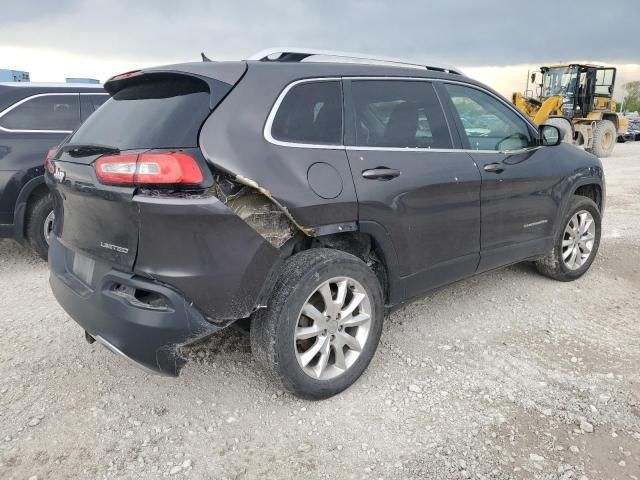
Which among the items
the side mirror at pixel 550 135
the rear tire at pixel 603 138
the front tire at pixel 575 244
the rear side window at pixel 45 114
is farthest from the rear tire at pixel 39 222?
the rear tire at pixel 603 138

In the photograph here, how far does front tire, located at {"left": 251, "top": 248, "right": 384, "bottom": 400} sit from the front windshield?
1726cm

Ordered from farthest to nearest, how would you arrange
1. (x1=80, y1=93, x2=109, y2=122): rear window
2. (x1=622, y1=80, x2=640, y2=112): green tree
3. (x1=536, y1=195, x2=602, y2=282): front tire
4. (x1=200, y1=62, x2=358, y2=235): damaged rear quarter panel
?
(x1=622, y1=80, x2=640, y2=112): green tree → (x1=80, y1=93, x2=109, y2=122): rear window → (x1=536, y1=195, x2=602, y2=282): front tire → (x1=200, y1=62, x2=358, y2=235): damaged rear quarter panel

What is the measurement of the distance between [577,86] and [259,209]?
17901 mm

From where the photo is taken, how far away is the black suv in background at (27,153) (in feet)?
16.0

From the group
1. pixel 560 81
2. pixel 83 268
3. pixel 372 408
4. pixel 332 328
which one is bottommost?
pixel 372 408

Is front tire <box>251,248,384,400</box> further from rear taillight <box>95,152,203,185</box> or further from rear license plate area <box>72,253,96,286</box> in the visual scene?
rear license plate area <box>72,253,96,286</box>

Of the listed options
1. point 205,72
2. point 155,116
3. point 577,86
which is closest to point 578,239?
point 205,72

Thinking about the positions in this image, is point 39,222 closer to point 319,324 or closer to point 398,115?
point 319,324

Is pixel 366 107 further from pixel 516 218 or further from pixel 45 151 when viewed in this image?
pixel 45 151

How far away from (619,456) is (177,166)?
237 centimetres

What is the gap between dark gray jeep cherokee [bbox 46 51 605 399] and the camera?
2.33 metres

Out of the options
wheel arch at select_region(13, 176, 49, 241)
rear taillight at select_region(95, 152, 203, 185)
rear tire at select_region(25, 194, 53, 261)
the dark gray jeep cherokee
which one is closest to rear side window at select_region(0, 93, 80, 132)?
wheel arch at select_region(13, 176, 49, 241)

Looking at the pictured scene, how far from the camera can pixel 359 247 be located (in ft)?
9.95

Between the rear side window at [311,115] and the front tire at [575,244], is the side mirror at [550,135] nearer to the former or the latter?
the front tire at [575,244]
